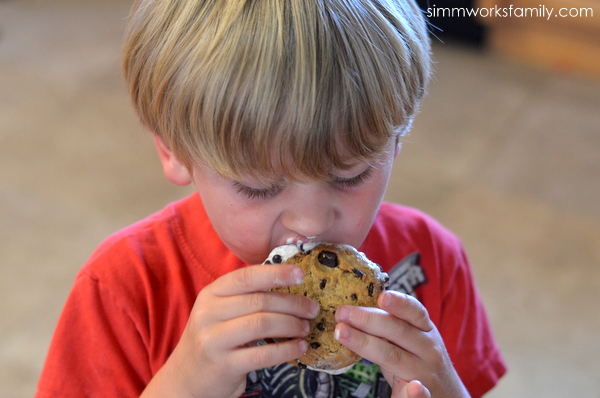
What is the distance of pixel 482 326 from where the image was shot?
3.45 feet

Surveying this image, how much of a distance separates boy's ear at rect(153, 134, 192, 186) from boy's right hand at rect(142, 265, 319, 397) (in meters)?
0.16

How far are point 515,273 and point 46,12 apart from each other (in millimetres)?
2636

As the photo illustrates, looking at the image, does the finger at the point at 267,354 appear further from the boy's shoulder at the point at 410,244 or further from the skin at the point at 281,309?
the boy's shoulder at the point at 410,244

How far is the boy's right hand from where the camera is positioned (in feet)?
2.39

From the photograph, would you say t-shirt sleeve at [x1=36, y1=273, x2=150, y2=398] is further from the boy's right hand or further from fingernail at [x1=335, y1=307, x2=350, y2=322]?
fingernail at [x1=335, y1=307, x2=350, y2=322]

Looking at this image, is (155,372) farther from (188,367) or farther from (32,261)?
(32,261)

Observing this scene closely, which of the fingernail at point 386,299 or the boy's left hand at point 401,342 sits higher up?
the fingernail at point 386,299

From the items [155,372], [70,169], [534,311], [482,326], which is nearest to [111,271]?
[155,372]

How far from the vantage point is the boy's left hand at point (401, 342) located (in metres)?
0.74

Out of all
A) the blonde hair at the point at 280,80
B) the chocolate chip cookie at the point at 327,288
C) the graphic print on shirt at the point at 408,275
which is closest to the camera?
the blonde hair at the point at 280,80

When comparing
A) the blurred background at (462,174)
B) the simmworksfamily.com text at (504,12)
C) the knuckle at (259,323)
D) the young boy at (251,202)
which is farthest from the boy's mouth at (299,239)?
the simmworksfamily.com text at (504,12)

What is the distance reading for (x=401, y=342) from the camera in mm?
774

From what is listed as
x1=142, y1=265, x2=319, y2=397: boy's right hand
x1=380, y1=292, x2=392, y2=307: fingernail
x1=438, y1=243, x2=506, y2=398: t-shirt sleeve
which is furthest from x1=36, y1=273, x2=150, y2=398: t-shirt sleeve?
x1=438, y1=243, x2=506, y2=398: t-shirt sleeve

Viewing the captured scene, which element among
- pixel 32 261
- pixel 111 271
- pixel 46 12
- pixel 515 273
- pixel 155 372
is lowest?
pixel 515 273
